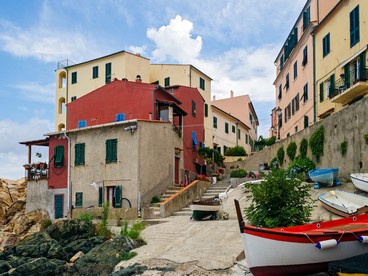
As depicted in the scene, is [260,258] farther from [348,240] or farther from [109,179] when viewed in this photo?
[109,179]

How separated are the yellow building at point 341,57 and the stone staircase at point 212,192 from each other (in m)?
8.40

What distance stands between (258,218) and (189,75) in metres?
30.7

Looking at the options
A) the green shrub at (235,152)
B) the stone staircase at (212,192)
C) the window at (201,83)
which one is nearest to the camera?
the stone staircase at (212,192)

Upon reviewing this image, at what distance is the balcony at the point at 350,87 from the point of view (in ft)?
80.3

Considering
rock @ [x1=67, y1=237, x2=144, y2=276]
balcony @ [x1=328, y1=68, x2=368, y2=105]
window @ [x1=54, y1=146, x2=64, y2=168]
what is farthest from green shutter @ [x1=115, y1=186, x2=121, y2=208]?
balcony @ [x1=328, y1=68, x2=368, y2=105]

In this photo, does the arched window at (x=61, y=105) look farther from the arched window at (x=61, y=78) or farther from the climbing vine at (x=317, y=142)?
the climbing vine at (x=317, y=142)

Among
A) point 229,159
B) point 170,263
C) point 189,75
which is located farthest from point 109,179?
point 229,159

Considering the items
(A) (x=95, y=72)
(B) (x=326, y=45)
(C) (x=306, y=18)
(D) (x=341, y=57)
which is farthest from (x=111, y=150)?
(A) (x=95, y=72)

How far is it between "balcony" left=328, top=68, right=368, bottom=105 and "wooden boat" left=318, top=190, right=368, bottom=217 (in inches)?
367

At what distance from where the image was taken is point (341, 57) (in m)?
27.7

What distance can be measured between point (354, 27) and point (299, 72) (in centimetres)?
1046

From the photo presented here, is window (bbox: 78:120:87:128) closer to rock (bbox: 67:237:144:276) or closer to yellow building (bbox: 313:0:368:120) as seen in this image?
rock (bbox: 67:237:144:276)

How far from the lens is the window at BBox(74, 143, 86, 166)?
93.1 ft

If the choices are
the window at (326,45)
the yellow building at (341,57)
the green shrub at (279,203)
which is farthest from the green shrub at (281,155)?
the green shrub at (279,203)
